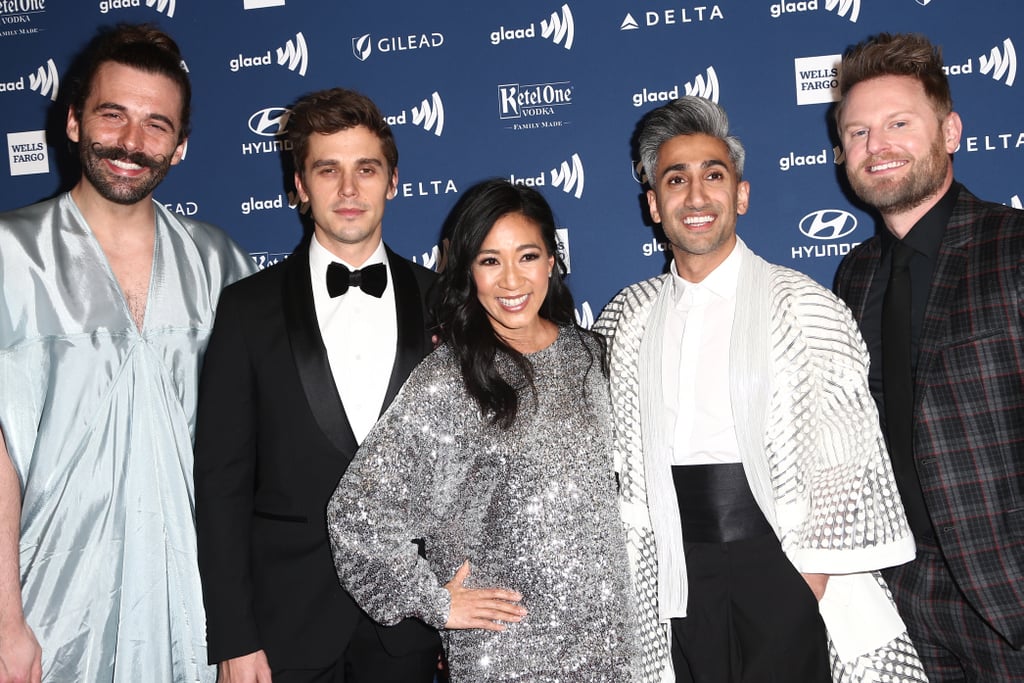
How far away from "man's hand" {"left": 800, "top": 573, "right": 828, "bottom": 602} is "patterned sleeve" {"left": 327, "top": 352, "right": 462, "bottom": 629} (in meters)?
0.93

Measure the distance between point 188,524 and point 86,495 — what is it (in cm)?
28

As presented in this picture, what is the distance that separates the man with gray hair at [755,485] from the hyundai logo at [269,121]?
175 centimetres

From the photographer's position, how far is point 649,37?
3217 mm

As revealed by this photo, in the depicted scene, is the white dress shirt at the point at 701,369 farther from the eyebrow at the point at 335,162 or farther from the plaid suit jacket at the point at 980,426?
the eyebrow at the point at 335,162

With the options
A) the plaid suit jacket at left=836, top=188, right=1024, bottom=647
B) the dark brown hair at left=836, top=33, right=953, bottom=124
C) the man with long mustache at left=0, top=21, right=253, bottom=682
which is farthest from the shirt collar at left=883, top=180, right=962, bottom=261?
the man with long mustache at left=0, top=21, right=253, bottom=682

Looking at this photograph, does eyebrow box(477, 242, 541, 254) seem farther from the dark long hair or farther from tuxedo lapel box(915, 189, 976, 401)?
tuxedo lapel box(915, 189, 976, 401)

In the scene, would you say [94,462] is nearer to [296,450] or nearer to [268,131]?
[296,450]

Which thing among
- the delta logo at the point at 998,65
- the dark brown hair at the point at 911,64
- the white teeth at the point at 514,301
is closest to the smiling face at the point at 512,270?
the white teeth at the point at 514,301

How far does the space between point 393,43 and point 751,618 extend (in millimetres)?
2442

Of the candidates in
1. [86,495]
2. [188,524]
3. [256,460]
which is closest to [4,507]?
[86,495]

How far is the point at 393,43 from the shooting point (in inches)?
131

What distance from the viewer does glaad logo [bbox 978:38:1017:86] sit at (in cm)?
307

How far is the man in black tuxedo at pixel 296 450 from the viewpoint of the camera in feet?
7.46

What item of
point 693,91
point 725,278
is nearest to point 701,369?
point 725,278
